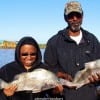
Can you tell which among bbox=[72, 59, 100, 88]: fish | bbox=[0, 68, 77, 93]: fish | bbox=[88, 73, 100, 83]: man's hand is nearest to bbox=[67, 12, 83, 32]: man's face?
bbox=[72, 59, 100, 88]: fish

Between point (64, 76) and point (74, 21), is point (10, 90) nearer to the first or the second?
point (64, 76)

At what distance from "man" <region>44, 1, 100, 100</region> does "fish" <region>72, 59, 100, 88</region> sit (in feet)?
1.17

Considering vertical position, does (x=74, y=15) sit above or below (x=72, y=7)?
below

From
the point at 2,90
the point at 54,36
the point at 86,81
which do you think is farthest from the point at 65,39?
the point at 2,90

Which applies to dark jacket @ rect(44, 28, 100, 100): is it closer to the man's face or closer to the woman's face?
the man's face

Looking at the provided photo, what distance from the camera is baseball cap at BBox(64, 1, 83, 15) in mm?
8751

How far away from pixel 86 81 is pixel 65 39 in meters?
1.03

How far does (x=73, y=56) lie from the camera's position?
8.71m

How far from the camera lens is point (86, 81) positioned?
8234mm

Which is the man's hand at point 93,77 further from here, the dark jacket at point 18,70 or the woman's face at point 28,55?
the woman's face at point 28,55

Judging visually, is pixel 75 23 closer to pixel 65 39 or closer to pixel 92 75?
pixel 65 39

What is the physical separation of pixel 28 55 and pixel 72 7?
1.70 meters

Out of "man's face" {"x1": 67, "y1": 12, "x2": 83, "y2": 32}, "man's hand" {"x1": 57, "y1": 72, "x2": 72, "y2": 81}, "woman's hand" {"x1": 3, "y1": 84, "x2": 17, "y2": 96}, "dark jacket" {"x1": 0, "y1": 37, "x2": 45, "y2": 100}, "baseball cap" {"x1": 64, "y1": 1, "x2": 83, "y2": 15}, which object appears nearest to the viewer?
"woman's hand" {"x1": 3, "y1": 84, "x2": 17, "y2": 96}

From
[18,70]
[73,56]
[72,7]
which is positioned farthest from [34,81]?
[72,7]
